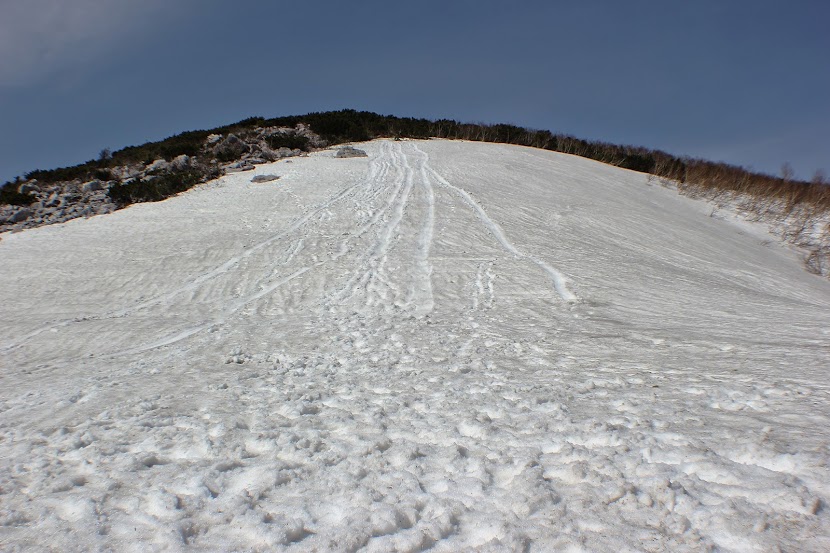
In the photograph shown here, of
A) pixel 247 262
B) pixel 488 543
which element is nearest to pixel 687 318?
pixel 488 543

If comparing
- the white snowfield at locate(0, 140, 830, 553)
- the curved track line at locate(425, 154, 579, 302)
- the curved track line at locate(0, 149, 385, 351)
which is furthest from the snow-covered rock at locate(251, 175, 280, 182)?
the white snowfield at locate(0, 140, 830, 553)

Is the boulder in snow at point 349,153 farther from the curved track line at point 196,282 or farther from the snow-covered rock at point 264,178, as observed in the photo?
the curved track line at point 196,282

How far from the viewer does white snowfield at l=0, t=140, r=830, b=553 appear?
87.7 inches

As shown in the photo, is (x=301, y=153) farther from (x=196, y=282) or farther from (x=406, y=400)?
(x=406, y=400)

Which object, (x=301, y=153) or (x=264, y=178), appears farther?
(x=301, y=153)

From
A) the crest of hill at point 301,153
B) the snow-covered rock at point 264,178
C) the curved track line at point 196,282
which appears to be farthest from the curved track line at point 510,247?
the crest of hill at point 301,153

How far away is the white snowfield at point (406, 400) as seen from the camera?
2.23m

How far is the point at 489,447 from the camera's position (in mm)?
2893

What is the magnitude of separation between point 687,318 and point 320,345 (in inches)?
159

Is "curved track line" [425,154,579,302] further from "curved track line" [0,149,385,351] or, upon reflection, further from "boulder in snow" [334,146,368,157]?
"boulder in snow" [334,146,368,157]

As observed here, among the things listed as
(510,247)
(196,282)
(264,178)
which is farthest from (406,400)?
(264,178)

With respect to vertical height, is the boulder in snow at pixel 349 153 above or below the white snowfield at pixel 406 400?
above

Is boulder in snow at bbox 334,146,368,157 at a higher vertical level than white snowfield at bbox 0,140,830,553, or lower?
higher

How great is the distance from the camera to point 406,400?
3.64 metres
